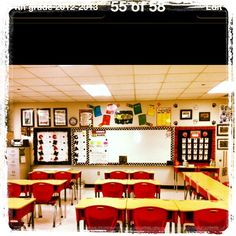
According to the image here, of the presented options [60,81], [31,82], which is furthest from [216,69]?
[31,82]

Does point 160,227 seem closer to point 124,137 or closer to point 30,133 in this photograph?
point 124,137

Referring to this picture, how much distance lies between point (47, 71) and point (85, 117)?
4.32 meters

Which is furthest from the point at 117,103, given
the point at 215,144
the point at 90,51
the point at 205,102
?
the point at 90,51

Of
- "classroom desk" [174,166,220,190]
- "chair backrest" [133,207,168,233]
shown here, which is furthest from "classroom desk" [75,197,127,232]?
"classroom desk" [174,166,220,190]

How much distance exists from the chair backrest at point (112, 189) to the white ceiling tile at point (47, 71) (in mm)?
2115

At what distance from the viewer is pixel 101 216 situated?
3.33 metres

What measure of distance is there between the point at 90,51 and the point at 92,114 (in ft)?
23.4

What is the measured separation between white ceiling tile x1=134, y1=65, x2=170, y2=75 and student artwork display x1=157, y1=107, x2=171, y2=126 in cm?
389

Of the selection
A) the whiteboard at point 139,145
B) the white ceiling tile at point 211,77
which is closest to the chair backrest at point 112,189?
the white ceiling tile at point 211,77

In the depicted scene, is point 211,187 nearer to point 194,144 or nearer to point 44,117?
point 194,144

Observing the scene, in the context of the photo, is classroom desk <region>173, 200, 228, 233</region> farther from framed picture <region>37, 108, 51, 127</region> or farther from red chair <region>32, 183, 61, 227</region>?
framed picture <region>37, 108, 51, 127</region>

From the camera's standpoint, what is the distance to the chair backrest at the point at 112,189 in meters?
4.95

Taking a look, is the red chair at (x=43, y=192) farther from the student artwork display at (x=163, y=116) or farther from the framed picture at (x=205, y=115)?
the framed picture at (x=205, y=115)

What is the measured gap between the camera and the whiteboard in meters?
8.55
